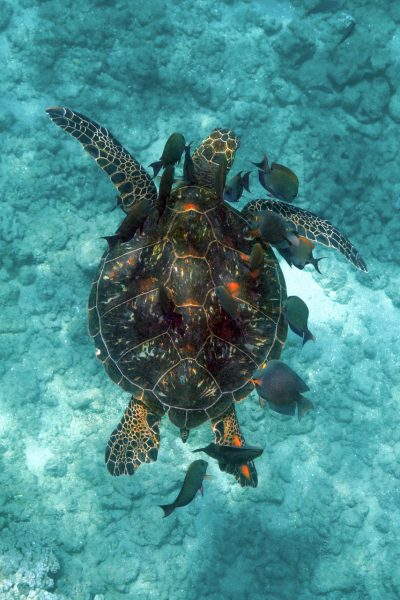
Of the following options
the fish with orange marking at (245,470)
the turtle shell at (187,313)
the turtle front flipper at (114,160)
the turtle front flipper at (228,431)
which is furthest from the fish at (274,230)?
the fish with orange marking at (245,470)

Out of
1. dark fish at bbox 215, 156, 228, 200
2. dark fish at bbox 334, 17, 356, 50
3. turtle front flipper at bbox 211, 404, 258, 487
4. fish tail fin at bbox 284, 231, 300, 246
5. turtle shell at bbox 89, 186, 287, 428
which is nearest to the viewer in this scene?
dark fish at bbox 215, 156, 228, 200

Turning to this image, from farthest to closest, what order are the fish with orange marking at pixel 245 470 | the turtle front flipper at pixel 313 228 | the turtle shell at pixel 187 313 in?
the turtle front flipper at pixel 313 228, the fish with orange marking at pixel 245 470, the turtle shell at pixel 187 313

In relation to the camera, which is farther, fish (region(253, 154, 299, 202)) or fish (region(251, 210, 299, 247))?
fish (region(253, 154, 299, 202))

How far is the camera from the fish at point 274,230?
131 inches

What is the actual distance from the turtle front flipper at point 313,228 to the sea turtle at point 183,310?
199 mm

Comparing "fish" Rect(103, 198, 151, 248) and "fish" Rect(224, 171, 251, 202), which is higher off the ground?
"fish" Rect(224, 171, 251, 202)

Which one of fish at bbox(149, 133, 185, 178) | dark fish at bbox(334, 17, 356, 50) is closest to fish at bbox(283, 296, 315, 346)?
fish at bbox(149, 133, 185, 178)

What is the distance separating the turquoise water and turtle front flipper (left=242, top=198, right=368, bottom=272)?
2608mm

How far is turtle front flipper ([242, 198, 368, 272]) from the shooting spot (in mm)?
4273

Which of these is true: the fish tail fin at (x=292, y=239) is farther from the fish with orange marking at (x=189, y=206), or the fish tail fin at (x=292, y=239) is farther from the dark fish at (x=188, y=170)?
the dark fish at (x=188, y=170)

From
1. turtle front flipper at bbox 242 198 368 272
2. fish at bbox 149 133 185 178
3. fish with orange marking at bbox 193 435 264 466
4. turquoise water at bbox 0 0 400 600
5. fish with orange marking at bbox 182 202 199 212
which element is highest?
fish at bbox 149 133 185 178

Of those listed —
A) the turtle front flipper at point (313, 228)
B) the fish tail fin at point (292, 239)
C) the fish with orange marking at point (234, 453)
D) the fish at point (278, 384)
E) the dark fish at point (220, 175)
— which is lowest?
the fish with orange marking at point (234, 453)

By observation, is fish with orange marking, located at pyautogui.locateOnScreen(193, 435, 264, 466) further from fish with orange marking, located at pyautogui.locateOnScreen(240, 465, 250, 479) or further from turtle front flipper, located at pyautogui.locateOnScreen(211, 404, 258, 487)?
turtle front flipper, located at pyautogui.locateOnScreen(211, 404, 258, 487)

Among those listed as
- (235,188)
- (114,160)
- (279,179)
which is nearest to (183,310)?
(235,188)
